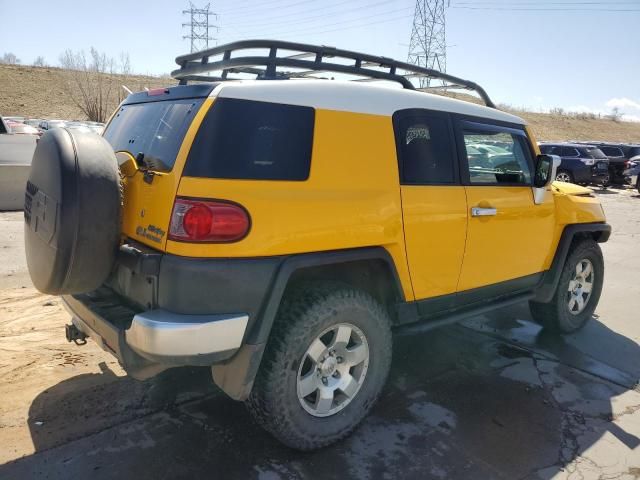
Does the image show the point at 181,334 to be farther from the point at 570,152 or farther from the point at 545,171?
the point at 570,152

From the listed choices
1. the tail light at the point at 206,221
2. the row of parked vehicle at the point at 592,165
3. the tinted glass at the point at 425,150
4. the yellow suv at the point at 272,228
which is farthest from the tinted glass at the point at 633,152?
the tail light at the point at 206,221

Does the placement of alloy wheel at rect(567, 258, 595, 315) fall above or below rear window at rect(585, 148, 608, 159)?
below

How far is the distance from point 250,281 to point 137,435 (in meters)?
1.26

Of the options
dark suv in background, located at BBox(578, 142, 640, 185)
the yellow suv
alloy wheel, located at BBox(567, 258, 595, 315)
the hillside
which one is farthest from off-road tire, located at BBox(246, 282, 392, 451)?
the hillside

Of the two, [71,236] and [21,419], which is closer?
[71,236]

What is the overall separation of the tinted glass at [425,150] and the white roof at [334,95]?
0.11 m

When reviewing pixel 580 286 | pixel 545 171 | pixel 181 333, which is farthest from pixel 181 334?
pixel 580 286

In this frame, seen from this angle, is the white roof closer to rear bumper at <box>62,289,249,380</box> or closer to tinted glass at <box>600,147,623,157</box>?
rear bumper at <box>62,289,249,380</box>

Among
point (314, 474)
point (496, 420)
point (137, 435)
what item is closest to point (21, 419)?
point (137, 435)

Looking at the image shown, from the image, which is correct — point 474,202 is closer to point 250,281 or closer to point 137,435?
point 250,281

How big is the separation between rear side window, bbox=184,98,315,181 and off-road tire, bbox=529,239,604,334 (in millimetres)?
3050

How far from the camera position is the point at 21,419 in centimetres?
302

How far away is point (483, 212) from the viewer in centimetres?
346

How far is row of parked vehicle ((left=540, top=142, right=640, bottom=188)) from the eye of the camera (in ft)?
62.1
